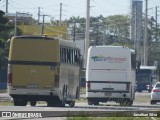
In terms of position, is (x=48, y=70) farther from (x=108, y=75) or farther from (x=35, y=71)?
(x=108, y=75)

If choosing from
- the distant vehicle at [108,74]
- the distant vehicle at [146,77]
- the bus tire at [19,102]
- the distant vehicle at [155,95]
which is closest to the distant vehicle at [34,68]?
the bus tire at [19,102]

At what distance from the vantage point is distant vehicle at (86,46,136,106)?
43.1 metres

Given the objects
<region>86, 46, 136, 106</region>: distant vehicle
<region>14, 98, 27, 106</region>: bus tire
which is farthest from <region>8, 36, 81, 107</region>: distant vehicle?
<region>86, 46, 136, 106</region>: distant vehicle

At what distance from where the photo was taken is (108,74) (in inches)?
1702

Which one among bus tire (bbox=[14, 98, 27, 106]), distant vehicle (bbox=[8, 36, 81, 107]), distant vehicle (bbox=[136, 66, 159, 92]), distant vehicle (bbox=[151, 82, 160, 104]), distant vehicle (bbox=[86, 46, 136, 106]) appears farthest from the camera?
distant vehicle (bbox=[136, 66, 159, 92])

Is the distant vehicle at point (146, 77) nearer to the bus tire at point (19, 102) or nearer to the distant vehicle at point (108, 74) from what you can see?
the distant vehicle at point (108, 74)

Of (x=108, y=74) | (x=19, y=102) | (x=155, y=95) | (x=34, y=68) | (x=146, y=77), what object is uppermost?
(x=34, y=68)

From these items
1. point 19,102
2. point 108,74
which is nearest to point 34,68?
point 19,102

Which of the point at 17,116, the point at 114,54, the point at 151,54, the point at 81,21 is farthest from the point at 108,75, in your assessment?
the point at 81,21

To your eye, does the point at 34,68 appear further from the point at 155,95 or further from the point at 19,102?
the point at 155,95

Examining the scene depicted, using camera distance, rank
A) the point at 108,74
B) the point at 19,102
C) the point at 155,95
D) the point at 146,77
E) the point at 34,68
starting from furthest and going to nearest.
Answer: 1. the point at 146,77
2. the point at 155,95
3. the point at 108,74
4. the point at 19,102
5. the point at 34,68

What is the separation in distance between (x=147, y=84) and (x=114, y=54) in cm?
4966

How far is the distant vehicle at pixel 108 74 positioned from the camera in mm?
43062

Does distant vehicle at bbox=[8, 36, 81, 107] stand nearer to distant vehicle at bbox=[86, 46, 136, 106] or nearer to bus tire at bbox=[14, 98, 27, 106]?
bus tire at bbox=[14, 98, 27, 106]
